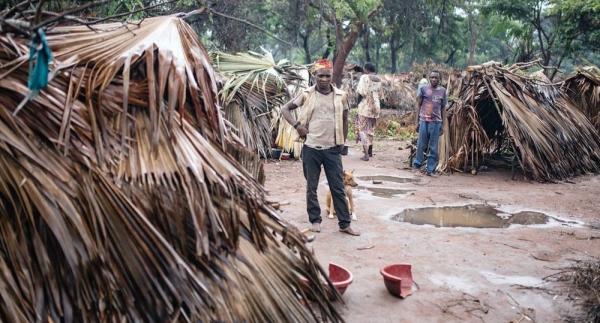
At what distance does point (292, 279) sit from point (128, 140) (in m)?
1.14

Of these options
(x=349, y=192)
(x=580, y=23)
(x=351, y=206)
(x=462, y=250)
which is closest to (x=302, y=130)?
(x=349, y=192)

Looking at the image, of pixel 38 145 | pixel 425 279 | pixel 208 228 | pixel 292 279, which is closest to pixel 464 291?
pixel 425 279

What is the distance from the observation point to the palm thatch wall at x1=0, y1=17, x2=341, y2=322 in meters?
2.47

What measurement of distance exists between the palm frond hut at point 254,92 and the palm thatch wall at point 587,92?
18.6 feet

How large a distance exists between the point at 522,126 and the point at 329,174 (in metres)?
4.89

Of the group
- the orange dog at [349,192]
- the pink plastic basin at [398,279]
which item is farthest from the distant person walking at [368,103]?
the pink plastic basin at [398,279]

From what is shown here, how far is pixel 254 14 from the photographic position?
23875 millimetres

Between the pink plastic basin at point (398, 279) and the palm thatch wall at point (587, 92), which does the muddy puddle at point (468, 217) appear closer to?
the pink plastic basin at point (398, 279)

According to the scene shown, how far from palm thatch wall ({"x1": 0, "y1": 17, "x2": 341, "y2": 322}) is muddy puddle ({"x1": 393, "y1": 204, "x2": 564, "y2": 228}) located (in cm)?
383

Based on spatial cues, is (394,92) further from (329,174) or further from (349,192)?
(329,174)

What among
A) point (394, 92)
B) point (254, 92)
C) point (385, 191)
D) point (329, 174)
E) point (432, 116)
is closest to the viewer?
point (329, 174)

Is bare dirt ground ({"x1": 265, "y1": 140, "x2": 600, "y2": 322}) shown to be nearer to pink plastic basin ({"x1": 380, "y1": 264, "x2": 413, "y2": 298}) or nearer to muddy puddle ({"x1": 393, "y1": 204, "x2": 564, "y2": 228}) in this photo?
pink plastic basin ({"x1": 380, "y1": 264, "x2": 413, "y2": 298})

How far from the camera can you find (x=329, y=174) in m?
5.73

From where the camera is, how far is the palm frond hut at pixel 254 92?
10016 millimetres
